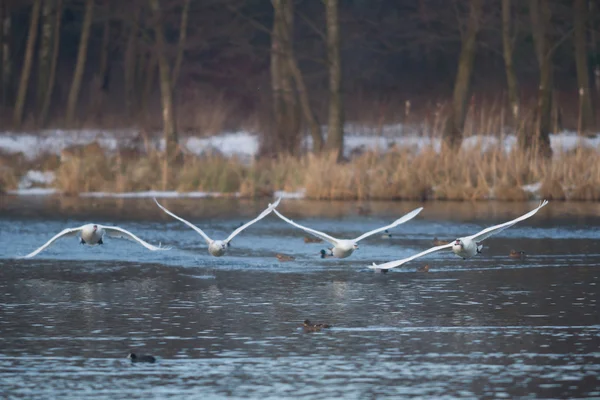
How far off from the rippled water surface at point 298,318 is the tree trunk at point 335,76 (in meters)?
12.9

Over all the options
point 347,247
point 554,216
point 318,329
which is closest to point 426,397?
point 318,329

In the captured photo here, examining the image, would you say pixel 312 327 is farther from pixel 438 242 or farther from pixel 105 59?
pixel 105 59

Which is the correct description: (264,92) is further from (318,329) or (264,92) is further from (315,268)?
(318,329)

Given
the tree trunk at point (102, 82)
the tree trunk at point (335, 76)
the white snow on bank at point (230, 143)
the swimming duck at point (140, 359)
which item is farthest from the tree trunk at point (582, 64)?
the swimming duck at point (140, 359)

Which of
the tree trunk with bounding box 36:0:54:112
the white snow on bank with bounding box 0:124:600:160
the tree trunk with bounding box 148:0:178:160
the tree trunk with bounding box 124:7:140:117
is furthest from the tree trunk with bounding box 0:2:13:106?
the tree trunk with bounding box 148:0:178:160

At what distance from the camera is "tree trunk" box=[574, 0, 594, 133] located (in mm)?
44094

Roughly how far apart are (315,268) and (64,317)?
5794 mm

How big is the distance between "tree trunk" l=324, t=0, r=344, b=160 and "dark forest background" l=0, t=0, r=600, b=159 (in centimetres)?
5

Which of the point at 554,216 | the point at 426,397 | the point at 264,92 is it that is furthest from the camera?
the point at 264,92

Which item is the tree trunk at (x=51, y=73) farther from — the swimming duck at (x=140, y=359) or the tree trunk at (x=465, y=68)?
the swimming duck at (x=140, y=359)

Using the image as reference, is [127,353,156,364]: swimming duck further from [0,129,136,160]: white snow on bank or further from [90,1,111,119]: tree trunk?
[90,1,111,119]: tree trunk

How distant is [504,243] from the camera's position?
25109 millimetres

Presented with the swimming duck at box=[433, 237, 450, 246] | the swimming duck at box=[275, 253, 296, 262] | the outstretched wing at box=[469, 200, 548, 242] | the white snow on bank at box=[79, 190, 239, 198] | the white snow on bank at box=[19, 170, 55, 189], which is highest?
the white snow on bank at box=[19, 170, 55, 189]

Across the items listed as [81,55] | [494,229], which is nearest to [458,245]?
[494,229]
